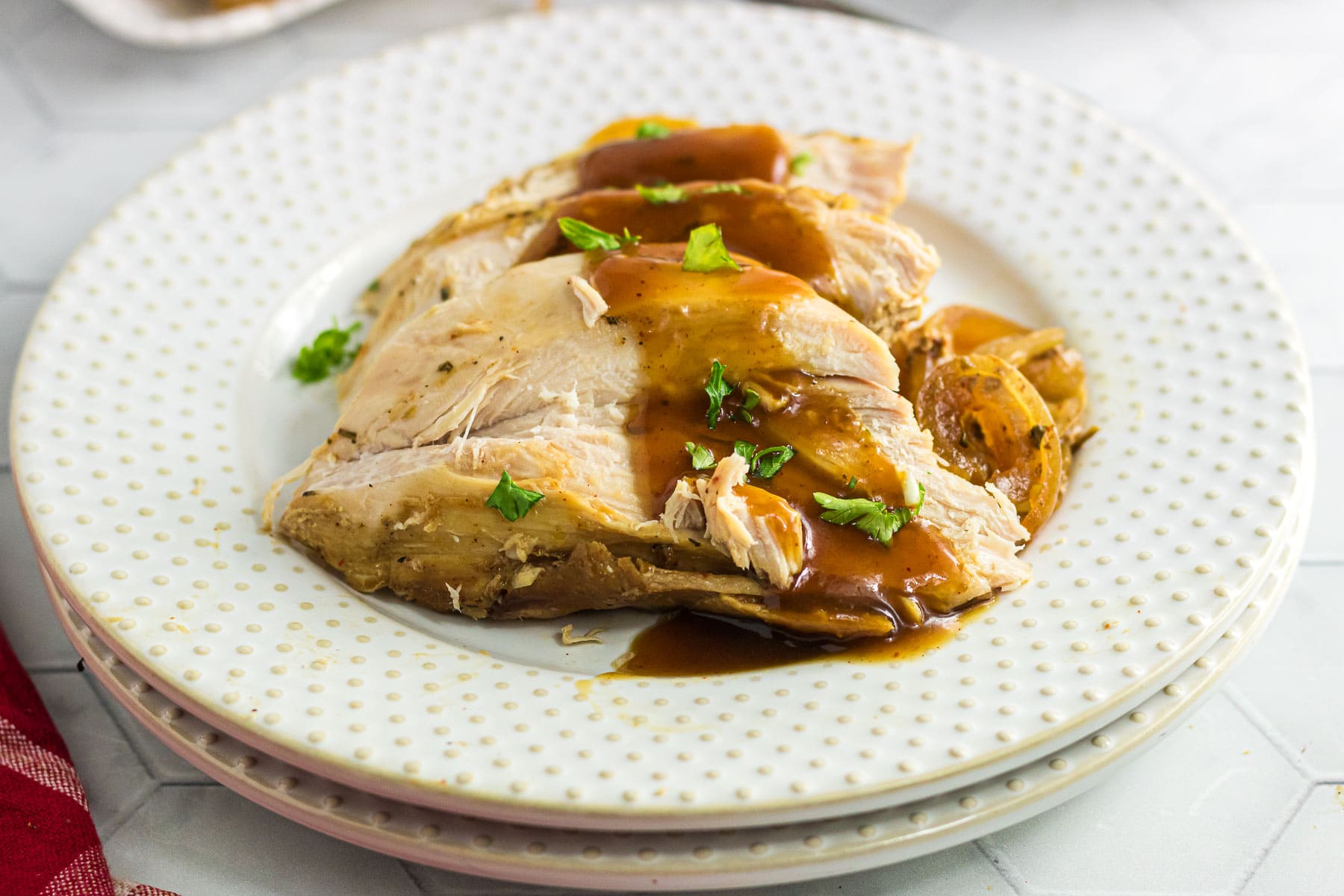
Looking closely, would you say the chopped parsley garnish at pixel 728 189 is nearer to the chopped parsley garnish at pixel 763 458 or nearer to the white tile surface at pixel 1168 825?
the chopped parsley garnish at pixel 763 458

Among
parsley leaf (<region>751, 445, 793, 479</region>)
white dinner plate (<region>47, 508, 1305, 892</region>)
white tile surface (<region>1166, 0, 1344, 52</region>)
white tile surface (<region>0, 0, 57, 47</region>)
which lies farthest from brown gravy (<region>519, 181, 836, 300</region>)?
white tile surface (<region>0, 0, 57, 47</region>)

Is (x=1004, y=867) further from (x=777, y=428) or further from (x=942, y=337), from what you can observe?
(x=942, y=337)

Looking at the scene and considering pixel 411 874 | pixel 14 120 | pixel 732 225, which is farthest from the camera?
pixel 14 120

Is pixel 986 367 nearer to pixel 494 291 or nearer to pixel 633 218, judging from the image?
pixel 633 218

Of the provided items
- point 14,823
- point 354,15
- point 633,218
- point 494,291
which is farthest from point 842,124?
point 14,823

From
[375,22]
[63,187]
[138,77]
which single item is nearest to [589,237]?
[63,187]

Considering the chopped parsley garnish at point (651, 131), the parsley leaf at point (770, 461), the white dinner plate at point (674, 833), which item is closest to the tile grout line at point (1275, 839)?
the white dinner plate at point (674, 833)
